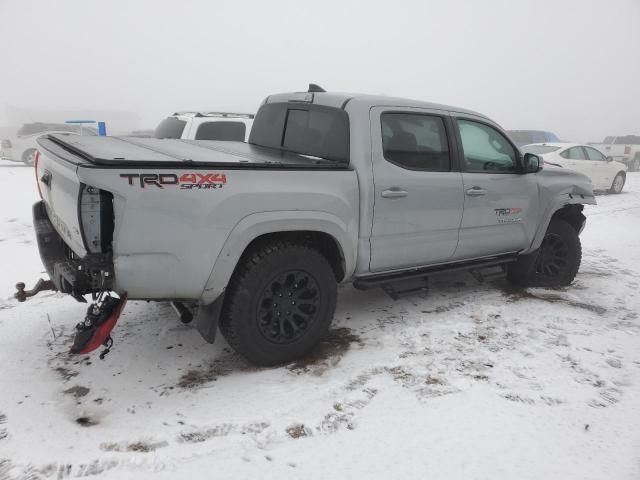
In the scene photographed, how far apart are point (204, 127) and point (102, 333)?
5774 mm

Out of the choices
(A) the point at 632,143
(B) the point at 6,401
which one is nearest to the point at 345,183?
(B) the point at 6,401

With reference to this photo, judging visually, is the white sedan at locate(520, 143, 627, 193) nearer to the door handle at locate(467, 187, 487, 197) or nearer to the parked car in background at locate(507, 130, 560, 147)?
the parked car in background at locate(507, 130, 560, 147)

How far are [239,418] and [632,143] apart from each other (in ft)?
81.4

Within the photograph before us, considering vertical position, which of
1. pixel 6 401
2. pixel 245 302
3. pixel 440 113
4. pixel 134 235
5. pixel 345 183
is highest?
pixel 440 113

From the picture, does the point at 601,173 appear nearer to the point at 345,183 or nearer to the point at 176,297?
the point at 345,183

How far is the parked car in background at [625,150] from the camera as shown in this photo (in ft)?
68.0

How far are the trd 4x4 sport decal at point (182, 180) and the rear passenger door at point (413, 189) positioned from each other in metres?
1.28

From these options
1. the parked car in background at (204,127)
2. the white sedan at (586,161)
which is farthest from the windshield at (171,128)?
the white sedan at (586,161)

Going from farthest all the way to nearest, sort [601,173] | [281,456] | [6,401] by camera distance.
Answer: [601,173] → [6,401] → [281,456]

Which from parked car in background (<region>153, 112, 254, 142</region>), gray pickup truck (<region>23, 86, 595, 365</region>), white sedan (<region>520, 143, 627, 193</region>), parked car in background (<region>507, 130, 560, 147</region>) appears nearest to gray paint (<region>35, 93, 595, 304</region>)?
gray pickup truck (<region>23, 86, 595, 365</region>)

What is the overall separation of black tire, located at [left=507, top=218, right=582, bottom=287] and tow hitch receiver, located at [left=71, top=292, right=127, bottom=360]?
4.12m

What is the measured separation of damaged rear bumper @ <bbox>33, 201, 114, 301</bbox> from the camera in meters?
2.62

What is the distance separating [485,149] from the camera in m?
4.42

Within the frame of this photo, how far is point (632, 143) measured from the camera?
858 inches
